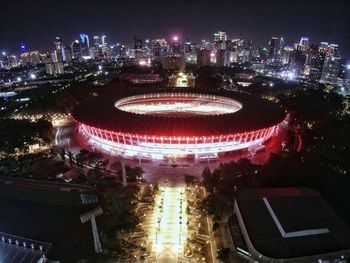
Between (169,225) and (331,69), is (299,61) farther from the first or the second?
(169,225)

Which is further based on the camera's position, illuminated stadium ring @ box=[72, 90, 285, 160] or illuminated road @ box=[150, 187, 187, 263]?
illuminated stadium ring @ box=[72, 90, 285, 160]

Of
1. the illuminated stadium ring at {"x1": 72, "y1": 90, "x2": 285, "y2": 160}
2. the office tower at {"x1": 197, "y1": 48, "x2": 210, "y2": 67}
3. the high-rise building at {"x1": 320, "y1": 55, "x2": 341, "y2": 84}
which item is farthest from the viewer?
the office tower at {"x1": 197, "y1": 48, "x2": 210, "y2": 67}

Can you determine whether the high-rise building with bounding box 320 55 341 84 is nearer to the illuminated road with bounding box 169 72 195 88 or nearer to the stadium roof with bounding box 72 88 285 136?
the illuminated road with bounding box 169 72 195 88

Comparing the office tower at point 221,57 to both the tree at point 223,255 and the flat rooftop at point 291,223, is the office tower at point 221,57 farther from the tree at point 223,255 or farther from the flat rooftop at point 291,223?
the tree at point 223,255

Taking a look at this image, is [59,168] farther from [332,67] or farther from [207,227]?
[332,67]

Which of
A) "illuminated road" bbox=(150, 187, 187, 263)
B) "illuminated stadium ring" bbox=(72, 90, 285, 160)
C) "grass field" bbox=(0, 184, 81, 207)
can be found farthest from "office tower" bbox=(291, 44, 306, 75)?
"grass field" bbox=(0, 184, 81, 207)

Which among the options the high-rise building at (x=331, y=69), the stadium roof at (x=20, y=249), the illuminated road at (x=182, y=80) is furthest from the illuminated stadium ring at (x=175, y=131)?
the high-rise building at (x=331, y=69)

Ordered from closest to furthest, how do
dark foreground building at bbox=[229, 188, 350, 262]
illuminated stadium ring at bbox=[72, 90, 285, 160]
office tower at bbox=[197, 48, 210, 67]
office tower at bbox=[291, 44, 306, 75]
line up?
dark foreground building at bbox=[229, 188, 350, 262], illuminated stadium ring at bbox=[72, 90, 285, 160], office tower at bbox=[197, 48, 210, 67], office tower at bbox=[291, 44, 306, 75]
